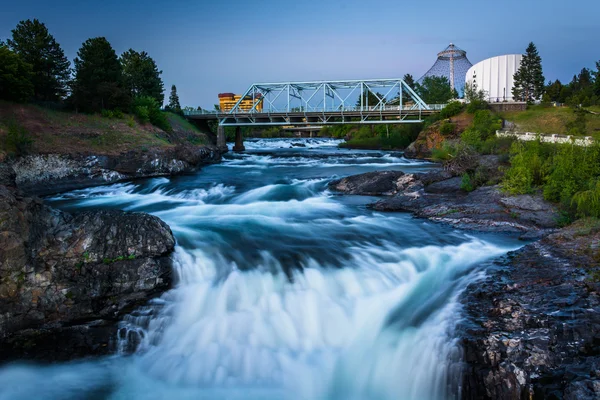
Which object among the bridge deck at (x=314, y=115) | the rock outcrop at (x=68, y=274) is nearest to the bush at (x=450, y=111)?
the bridge deck at (x=314, y=115)

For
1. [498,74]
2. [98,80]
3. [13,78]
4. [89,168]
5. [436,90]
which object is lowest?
[89,168]

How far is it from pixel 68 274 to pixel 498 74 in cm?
8671

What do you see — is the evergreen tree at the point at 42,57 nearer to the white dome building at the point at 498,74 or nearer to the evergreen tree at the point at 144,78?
the evergreen tree at the point at 144,78

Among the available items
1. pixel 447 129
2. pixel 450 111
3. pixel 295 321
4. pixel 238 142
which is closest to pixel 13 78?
pixel 295 321

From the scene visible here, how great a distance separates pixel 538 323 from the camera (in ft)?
24.0

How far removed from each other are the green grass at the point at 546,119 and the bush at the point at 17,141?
41735 mm

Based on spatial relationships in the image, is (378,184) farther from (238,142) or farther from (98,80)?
(238,142)

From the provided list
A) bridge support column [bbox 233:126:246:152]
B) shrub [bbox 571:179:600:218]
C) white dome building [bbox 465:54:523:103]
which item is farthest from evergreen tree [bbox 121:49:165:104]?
shrub [bbox 571:179:600:218]

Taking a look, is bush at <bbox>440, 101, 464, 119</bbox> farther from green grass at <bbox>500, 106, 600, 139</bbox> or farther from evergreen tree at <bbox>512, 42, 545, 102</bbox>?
evergreen tree at <bbox>512, 42, 545, 102</bbox>

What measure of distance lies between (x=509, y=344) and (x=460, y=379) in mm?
998

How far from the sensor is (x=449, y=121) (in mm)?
49750

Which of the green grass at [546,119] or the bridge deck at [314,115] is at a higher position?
the bridge deck at [314,115]

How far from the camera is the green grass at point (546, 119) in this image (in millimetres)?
40197

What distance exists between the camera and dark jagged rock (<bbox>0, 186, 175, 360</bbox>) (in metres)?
8.48
